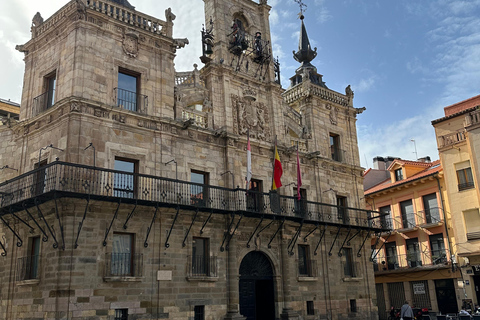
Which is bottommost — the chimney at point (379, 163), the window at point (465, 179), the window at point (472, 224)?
the window at point (472, 224)

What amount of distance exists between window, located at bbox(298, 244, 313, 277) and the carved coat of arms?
12.3 meters

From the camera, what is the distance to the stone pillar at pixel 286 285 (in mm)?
22172

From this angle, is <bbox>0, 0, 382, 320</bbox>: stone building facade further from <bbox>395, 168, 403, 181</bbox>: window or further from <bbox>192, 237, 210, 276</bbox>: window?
<bbox>395, 168, 403, 181</bbox>: window

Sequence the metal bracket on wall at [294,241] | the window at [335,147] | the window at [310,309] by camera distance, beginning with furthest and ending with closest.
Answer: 1. the window at [335,147]
2. the window at [310,309]
3. the metal bracket on wall at [294,241]

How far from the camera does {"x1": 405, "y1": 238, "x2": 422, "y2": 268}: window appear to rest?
106 feet

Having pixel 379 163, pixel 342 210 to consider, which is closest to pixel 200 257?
pixel 342 210

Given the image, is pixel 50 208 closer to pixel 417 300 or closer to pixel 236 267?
pixel 236 267

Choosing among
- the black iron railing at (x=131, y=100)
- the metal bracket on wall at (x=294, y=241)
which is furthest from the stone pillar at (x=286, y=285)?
the black iron railing at (x=131, y=100)

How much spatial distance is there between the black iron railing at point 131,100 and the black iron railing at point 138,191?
9.75 ft

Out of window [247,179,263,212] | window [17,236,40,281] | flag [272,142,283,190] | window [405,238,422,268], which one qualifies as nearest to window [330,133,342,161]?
window [247,179,263,212]

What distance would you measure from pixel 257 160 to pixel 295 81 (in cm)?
1025

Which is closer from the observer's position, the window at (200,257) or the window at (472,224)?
the window at (200,257)

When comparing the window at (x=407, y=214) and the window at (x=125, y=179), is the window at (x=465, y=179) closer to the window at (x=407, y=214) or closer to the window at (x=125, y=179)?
the window at (x=407, y=214)

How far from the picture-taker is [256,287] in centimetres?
2316
